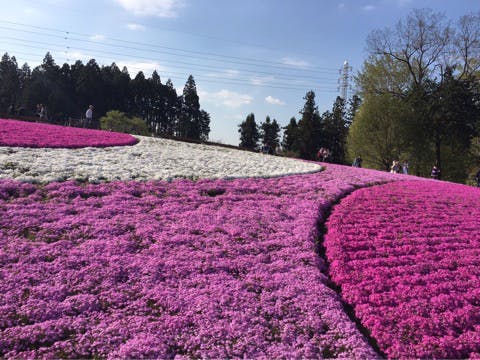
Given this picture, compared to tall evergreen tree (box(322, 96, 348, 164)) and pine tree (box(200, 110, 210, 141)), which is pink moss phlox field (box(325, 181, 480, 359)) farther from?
pine tree (box(200, 110, 210, 141))

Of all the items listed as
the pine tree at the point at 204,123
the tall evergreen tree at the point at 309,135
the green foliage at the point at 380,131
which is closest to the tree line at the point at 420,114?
the green foliage at the point at 380,131

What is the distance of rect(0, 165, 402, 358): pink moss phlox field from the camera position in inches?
210

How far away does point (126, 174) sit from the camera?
14.0 metres

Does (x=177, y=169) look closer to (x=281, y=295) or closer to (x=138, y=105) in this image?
(x=281, y=295)

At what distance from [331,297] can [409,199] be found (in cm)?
914

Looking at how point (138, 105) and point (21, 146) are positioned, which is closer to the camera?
point (21, 146)

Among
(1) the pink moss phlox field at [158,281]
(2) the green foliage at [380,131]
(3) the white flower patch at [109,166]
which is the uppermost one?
(2) the green foliage at [380,131]

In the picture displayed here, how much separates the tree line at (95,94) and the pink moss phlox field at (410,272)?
57079 mm

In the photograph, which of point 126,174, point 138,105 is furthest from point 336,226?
point 138,105

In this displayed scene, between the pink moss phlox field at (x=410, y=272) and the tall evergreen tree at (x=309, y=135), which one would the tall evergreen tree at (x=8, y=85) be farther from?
the pink moss phlox field at (x=410, y=272)

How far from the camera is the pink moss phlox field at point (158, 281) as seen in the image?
5332mm

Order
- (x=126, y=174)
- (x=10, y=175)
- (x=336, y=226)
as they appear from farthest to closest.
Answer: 1. (x=126, y=174)
2. (x=10, y=175)
3. (x=336, y=226)

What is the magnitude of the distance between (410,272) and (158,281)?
5.17 m

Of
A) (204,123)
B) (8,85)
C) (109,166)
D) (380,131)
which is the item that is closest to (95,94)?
(8,85)
